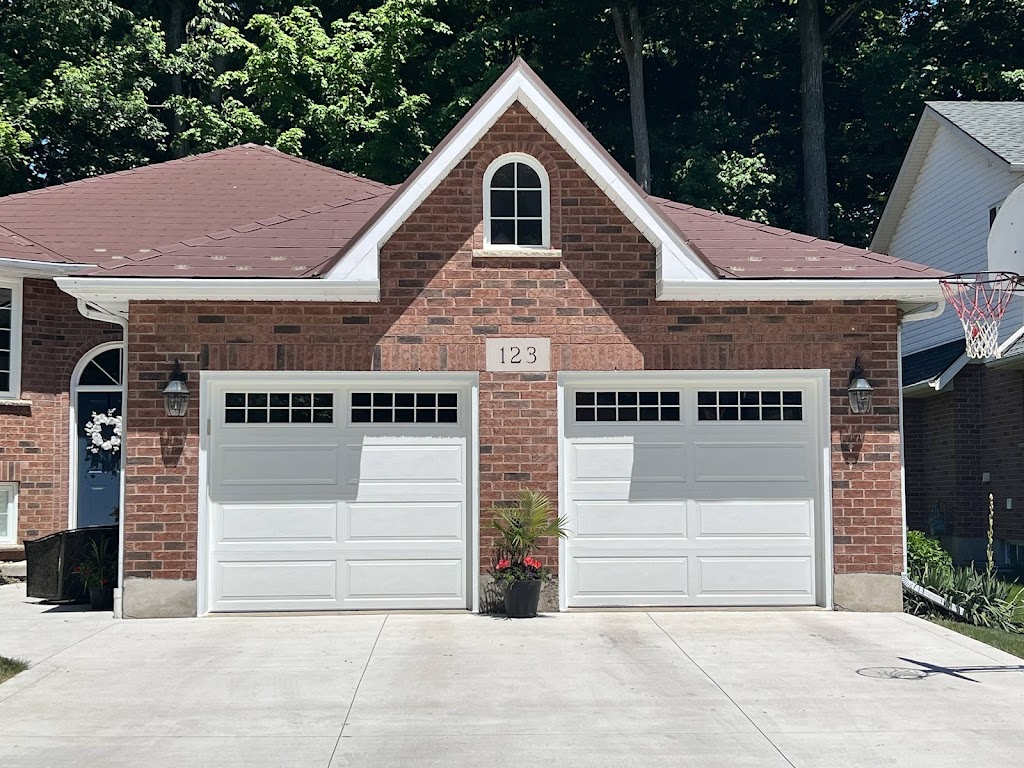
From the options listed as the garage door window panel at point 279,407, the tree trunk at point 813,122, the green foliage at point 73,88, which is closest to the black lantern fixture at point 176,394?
the garage door window panel at point 279,407

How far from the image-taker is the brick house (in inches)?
513

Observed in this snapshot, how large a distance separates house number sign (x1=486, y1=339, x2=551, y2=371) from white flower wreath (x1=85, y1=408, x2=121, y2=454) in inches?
271

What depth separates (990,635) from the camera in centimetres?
1202

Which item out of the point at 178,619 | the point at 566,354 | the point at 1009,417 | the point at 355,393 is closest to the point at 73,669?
the point at 178,619

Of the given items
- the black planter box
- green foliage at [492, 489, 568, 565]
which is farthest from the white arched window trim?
green foliage at [492, 489, 568, 565]

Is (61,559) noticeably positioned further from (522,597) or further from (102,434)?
(522,597)

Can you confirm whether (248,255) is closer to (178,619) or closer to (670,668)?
(178,619)

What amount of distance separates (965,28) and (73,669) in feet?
99.4

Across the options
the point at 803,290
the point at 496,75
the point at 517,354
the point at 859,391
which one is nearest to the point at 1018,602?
the point at 859,391

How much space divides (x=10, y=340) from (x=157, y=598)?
5656 mm

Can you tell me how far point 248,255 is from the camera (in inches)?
528

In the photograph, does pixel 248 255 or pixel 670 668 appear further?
pixel 248 255

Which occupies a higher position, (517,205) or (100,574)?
(517,205)

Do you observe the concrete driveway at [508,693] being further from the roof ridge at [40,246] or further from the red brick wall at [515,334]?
the roof ridge at [40,246]
